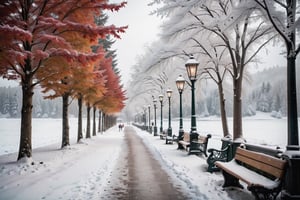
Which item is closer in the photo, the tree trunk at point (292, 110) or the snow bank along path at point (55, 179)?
the tree trunk at point (292, 110)

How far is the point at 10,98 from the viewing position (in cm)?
15088

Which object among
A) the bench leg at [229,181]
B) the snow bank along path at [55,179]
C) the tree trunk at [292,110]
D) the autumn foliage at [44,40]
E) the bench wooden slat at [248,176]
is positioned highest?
the autumn foliage at [44,40]

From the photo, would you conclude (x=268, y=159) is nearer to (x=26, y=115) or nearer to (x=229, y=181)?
(x=229, y=181)

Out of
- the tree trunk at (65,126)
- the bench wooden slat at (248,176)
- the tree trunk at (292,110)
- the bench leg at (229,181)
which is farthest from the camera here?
the tree trunk at (65,126)

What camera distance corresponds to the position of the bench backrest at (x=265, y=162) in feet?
19.3

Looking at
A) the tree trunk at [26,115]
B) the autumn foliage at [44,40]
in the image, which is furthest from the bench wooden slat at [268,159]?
the tree trunk at [26,115]

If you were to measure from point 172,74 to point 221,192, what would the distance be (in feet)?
99.1

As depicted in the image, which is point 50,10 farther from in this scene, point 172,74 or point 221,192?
point 172,74

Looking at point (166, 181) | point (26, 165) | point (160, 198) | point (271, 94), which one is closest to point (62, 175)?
point (26, 165)

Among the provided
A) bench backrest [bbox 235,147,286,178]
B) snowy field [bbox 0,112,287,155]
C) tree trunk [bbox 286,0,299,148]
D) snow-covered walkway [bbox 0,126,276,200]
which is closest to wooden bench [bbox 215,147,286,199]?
bench backrest [bbox 235,147,286,178]

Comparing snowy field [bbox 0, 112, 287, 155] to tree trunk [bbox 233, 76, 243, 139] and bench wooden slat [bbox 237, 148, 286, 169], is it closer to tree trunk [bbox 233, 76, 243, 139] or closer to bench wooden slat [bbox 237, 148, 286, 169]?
tree trunk [bbox 233, 76, 243, 139]

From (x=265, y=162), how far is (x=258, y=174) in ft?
2.56

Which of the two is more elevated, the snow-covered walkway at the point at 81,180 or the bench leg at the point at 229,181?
the bench leg at the point at 229,181

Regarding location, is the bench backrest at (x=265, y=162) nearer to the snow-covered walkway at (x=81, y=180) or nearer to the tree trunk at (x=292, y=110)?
the tree trunk at (x=292, y=110)
